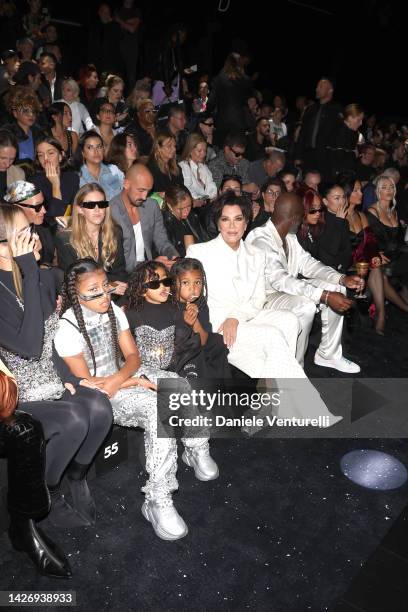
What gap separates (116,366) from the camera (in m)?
3.29

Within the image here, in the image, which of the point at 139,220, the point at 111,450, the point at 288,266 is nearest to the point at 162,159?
the point at 139,220

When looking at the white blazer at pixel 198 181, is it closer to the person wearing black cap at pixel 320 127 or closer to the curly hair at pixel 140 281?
the person wearing black cap at pixel 320 127

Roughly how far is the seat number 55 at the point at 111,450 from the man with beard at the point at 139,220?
1.54m

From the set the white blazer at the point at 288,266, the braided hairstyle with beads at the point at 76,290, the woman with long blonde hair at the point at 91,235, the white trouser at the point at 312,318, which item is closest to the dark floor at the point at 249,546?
the braided hairstyle with beads at the point at 76,290

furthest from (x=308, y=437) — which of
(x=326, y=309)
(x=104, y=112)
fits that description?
(x=104, y=112)

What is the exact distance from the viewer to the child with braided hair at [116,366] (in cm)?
302

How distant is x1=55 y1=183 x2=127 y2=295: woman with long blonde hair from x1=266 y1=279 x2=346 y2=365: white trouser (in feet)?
4.29

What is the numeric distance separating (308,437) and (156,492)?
53.6 inches

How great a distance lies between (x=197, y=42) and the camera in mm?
11891

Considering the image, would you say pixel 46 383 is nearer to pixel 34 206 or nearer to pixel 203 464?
pixel 203 464

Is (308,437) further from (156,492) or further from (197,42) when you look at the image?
(197,42)

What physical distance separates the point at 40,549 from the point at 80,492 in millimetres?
414

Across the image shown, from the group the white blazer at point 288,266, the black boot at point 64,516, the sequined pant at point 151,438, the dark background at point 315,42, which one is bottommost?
the black boot at point 64,516

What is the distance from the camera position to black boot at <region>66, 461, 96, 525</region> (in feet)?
9.99
